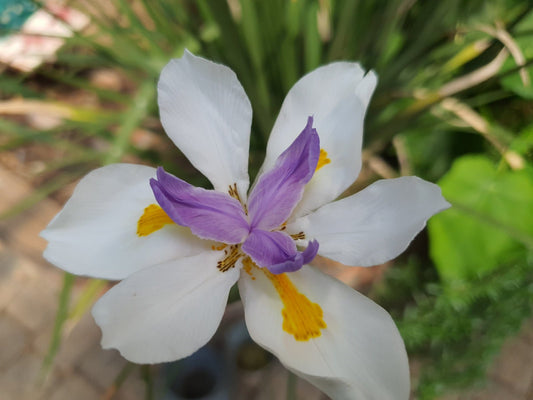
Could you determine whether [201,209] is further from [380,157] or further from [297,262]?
[380,157]

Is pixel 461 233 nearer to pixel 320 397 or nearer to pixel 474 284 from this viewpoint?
pixel 474 284

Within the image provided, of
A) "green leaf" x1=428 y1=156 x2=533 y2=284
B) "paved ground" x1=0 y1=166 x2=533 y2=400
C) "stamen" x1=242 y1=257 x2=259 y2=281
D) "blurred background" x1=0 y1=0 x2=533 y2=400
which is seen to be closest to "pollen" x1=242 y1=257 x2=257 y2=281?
"stamen" x1=242 y1=257 x2=259 y2=281

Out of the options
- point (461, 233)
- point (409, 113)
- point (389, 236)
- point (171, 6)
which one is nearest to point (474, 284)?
point (461, 233)

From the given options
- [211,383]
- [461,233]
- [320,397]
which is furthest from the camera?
[320,397]

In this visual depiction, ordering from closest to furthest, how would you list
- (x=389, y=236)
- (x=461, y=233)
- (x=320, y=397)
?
(x=389, y=236), (x=461, y=233), (x=320, y=397)

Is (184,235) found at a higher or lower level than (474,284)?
higher

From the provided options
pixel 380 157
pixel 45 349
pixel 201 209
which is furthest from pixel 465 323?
pixel 45 349

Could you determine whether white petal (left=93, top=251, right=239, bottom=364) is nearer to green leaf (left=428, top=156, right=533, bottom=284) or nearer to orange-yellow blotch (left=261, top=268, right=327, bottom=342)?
orange-yellow blotch (left=261, top=268, right=327, bottom=342)

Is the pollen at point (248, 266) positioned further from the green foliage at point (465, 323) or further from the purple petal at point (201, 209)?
the green foliage at point (465, 323)
